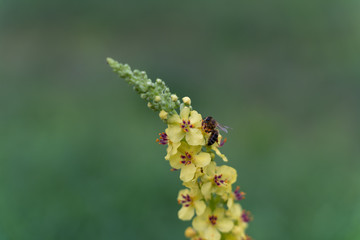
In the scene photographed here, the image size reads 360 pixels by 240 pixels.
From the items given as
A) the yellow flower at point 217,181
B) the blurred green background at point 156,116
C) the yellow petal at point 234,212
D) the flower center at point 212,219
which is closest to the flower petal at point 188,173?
the yellow flower at point 217,181

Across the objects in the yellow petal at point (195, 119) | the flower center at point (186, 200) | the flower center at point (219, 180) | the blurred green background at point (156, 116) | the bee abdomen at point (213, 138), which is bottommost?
the flower center at point (186, 200)

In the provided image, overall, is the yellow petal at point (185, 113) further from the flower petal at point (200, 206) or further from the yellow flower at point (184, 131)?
the flower petal at point (200, 206)

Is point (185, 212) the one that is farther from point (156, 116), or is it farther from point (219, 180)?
point (156, 116)

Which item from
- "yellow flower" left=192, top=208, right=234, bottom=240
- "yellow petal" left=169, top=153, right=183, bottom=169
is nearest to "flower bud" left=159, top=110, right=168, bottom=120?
"yellow petal" left=169, top=153, right=183, bottom=169

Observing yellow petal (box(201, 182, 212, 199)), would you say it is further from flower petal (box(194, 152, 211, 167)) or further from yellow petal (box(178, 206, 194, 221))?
yellow petal (box(178, 206, 194, 221))

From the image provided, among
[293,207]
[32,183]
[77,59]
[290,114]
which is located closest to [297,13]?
[290,114]
